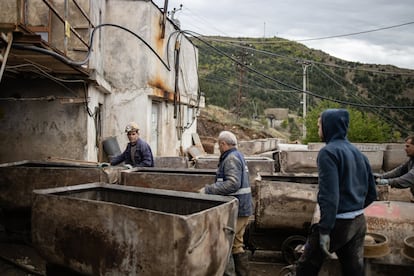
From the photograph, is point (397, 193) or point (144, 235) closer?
point (144, 235)

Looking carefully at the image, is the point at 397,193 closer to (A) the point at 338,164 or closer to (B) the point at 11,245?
(A) the point at 338,164

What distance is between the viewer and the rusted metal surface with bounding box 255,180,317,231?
5.54 meters

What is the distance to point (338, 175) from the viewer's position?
338 cm

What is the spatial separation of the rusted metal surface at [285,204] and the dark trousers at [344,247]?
6.55ft

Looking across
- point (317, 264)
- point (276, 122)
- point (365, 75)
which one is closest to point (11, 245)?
point (317, 264)

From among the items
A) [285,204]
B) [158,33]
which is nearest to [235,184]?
[285,204]

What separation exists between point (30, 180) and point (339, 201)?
4.67m

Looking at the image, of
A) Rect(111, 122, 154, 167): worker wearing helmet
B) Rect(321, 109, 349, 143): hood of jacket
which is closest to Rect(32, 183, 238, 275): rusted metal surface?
Rect(321, 109, 349, 143): hood of jacket

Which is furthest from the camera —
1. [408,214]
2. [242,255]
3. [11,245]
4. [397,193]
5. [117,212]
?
[397,193]

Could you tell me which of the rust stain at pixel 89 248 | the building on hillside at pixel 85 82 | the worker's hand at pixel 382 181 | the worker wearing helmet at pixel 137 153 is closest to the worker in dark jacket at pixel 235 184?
the rust stain at pixel 89 248

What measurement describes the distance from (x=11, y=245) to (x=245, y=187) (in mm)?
3991

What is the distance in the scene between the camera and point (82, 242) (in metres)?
3.98

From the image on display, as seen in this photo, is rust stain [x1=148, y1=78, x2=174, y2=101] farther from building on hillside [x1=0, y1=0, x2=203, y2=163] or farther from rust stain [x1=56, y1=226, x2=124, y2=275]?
rust stain [x1=56, y1=226, x2=124, y2=275]

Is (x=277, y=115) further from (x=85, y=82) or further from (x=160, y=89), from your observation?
(x=85, y=82)
